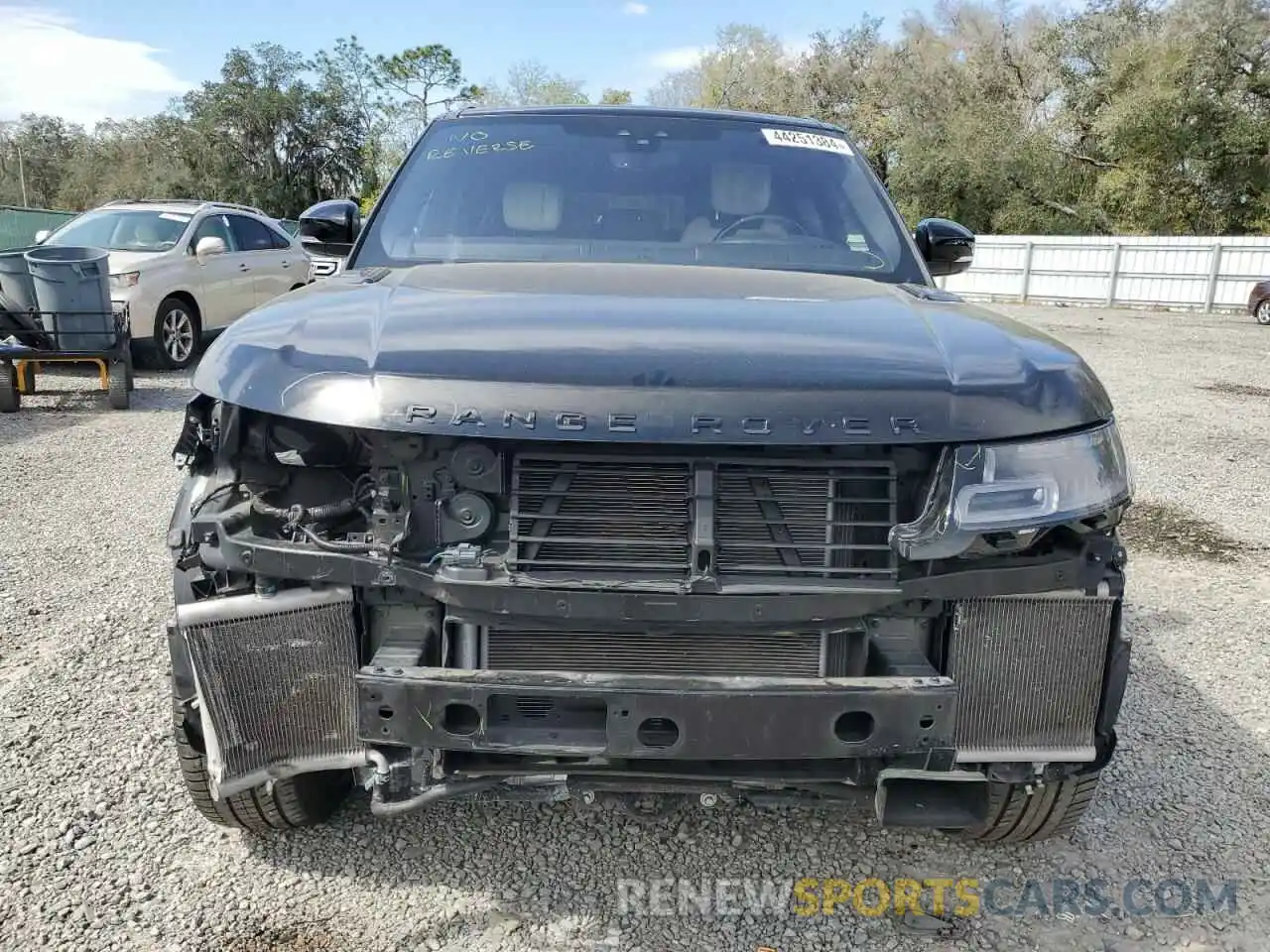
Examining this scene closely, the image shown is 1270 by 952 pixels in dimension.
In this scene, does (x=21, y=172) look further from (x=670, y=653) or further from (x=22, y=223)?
(x=670, y=653)

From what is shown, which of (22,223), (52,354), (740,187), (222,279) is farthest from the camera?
(22,223)

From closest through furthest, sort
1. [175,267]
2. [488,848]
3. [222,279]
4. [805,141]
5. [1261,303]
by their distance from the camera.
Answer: [488,848], [805,141], [175,267], [222,279], [1261,303]

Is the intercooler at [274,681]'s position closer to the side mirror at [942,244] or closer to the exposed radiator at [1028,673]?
the exposed radiator at [1028,673]

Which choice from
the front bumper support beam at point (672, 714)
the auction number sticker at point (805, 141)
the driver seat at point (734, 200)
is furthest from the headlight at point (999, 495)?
the auction number sticker at point (805, 141)

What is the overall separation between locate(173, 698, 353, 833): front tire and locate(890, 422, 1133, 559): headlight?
1461 millimetres

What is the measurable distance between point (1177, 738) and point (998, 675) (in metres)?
1.67

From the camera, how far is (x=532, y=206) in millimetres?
3281

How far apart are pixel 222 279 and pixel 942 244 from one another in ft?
30.3

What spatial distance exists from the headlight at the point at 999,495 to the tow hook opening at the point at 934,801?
21.3 inches

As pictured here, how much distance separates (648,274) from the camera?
270 centimetres

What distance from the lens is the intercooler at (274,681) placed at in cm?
207

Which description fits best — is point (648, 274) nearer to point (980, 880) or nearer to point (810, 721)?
point (810, 721)

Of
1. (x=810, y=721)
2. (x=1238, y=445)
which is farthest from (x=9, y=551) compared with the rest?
(x=1238, y=445)

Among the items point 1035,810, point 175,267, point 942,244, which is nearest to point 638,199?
point 942,244
